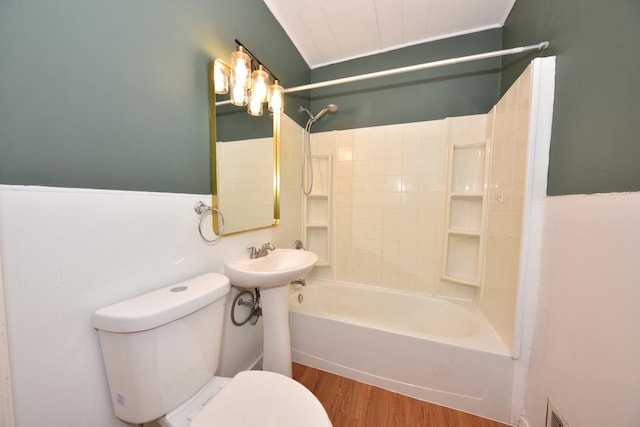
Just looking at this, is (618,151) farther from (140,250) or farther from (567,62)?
(140,250)

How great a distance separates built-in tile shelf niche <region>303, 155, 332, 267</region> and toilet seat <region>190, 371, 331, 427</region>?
1.29 metres

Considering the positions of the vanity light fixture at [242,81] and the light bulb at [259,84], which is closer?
the vanity light fixture at [242,81]

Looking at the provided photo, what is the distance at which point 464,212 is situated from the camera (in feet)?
5.65

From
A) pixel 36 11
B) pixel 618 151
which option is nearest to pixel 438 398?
pixel 618 151

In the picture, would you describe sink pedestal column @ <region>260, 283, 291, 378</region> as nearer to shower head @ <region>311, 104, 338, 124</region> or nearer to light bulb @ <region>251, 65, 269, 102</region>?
light bulb @ <region>251, 65, 269, 102</region>

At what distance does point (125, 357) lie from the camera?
608 mm

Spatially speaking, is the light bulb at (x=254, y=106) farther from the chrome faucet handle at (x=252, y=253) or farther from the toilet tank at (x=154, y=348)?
the toilet tank at (x=154, y=348)

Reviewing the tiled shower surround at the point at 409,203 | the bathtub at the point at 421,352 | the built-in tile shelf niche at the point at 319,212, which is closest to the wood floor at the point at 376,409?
the bathtub at the point at 421,352

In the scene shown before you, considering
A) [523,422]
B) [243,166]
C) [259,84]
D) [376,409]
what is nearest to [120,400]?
[243,166]

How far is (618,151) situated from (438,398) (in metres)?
1.38

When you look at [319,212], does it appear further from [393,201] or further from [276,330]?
[276,330]

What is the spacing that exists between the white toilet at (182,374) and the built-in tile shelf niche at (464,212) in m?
1.51

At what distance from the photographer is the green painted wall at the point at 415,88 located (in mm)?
1637

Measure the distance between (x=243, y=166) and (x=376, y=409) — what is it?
1560 mm
